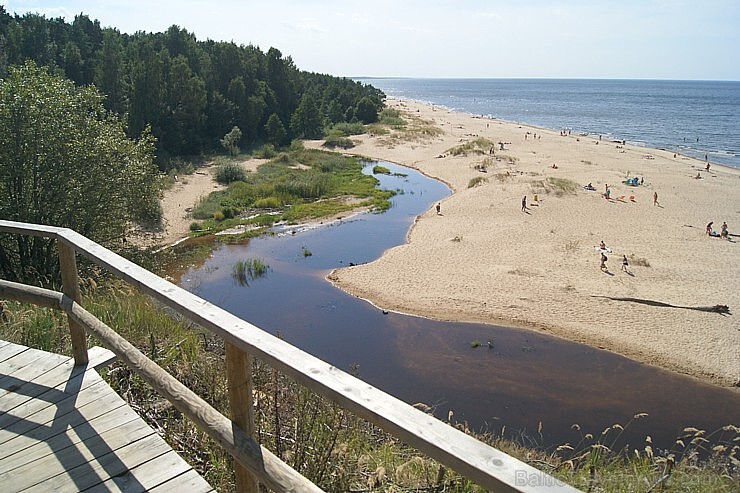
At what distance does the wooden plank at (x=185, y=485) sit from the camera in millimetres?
2730

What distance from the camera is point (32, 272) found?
11.7 m

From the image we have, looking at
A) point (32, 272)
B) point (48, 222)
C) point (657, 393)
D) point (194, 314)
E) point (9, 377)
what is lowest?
point (657, 393)

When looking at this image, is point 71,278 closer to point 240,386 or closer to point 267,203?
point 240,386

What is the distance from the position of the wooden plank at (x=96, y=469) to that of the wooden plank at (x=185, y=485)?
11 centimetres

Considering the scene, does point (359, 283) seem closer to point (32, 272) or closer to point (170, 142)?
point (32, 272)

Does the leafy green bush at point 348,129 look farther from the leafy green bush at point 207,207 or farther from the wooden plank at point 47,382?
the wooden plank at point 47,382

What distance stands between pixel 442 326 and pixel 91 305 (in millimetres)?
11472

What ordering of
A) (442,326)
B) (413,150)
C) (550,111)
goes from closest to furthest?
(442,326) → (413,150) → (550,111)

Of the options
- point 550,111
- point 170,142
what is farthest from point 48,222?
point 550,111

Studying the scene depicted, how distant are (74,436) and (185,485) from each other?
0.93 m

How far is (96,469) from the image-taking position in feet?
9.46

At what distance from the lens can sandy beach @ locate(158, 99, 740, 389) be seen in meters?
15.7

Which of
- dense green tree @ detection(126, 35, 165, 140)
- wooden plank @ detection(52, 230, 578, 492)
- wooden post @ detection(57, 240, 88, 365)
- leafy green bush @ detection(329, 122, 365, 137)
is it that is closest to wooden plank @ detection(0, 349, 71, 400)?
wooden post @ detection(57, 240, 88, 365)

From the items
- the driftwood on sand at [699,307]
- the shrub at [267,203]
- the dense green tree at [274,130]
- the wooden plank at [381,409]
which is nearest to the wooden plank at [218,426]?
the wooden plank at [381,409]
